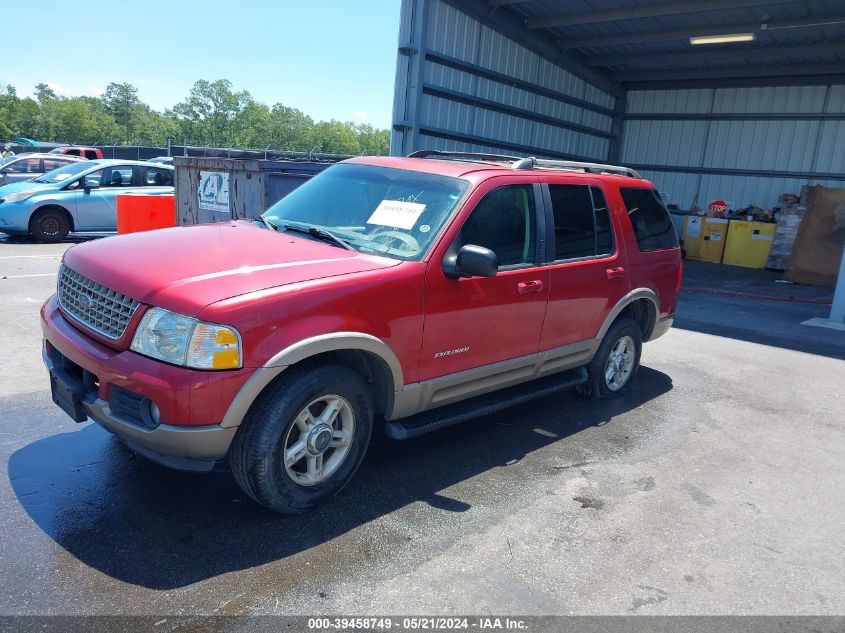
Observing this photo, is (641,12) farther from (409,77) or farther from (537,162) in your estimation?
(537,162)

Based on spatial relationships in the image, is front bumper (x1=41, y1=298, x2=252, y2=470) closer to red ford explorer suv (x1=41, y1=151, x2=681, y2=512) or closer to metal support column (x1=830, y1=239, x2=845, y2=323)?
red ford explorer suv (x1=41, y1=151, x2=681, y2=512)

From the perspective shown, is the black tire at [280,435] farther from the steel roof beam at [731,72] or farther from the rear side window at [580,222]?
the steel roof beam at [731,72]

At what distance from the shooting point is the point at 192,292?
119 inches

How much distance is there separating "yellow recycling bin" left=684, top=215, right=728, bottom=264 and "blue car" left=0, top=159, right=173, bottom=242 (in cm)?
1356

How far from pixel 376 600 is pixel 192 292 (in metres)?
1.63

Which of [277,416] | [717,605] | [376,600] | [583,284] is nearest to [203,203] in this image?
[583,284]

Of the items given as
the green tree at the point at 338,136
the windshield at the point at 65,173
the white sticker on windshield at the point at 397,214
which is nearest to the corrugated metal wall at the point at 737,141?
the windshield at the point at 65,173

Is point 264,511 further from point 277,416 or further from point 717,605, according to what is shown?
point 717,605

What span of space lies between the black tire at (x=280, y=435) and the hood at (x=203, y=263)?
1.70ft

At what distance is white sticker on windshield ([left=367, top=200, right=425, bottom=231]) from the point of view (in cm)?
402

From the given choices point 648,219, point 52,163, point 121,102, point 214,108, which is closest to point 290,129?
point 214,108

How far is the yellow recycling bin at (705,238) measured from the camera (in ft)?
57.3

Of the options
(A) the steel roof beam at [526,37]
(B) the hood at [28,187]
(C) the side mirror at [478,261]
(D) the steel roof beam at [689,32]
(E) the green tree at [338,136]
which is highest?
(E) the green tree at [338,136]


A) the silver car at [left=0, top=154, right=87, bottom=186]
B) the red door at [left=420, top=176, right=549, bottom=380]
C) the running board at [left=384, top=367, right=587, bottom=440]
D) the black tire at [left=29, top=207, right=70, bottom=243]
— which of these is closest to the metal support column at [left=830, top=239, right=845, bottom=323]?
the running board at [left=384, top=367, right=587, bottom=440]
